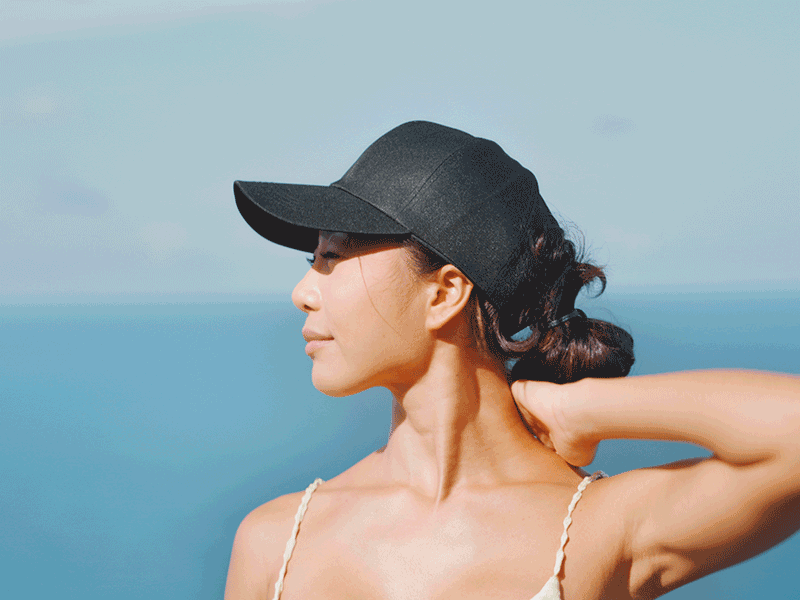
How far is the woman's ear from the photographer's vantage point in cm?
179

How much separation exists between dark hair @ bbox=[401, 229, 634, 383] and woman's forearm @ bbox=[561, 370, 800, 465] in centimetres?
24

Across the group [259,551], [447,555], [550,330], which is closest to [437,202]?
[550,330]

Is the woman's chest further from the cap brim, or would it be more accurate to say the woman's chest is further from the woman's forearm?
the cap brim

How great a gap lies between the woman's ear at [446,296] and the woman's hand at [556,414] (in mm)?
276

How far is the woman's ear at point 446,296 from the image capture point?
5.88ft

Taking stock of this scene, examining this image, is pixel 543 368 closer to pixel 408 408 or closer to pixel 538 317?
pixel 538 317

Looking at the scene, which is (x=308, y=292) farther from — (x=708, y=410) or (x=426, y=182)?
(x=708, y=410)

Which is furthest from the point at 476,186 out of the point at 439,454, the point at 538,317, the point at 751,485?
the point at 751,485

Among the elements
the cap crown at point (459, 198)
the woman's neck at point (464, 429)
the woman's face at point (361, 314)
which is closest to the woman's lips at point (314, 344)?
the woman's face at point (361, 314)

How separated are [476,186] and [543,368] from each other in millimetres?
519

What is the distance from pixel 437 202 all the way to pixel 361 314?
1.10ft

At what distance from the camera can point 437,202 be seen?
5.78 feet

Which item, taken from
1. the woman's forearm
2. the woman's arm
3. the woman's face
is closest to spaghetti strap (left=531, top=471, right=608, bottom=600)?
the woman's arm

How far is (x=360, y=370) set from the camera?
1793 millimetres
